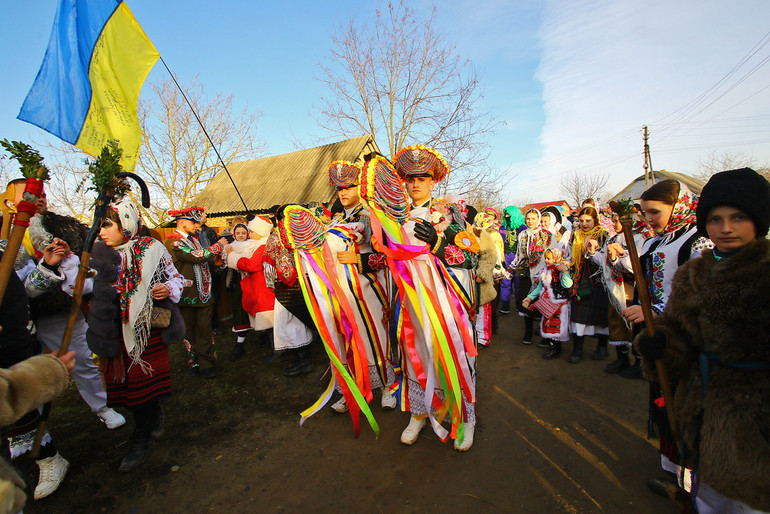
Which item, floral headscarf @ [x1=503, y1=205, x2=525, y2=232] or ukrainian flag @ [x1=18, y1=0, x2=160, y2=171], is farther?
floral headscarf @ [x1=503, y1=205, x2=525, y2=232]

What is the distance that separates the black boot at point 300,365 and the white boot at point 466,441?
2.40 meters

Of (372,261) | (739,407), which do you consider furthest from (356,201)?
(739,407)

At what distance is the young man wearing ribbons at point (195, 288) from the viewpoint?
14.2 ft

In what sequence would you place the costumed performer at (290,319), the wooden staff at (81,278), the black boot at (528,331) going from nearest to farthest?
1. the wooden staff at (81,278)
2. the costumed performer at (290,319)
3. the black boot at (528,331)

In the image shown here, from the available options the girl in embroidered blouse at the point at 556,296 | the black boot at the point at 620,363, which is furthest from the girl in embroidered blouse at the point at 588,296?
the black boot at the point at 620,363

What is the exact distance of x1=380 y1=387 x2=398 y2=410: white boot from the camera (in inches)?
138

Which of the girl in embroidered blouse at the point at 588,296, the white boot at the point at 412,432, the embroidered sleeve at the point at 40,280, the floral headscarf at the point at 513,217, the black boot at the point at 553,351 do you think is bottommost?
the black boot at the point at 553,351

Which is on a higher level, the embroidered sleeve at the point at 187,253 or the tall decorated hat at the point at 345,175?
the tall decorated hat at the point at 345,175

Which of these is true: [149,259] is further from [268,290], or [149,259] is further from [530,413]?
[530,413]

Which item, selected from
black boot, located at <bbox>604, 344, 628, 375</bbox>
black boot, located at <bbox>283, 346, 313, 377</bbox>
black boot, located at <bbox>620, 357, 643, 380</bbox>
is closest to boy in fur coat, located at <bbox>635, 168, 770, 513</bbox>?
black boot, located at <bbox>620, 357, 643, 380</bbox>

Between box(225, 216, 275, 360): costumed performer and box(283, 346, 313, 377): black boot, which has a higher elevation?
box(225, 216, 275, 360): costumed performer

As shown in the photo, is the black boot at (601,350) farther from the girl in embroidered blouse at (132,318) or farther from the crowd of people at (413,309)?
the girl in embroidered blouse at (132,318)

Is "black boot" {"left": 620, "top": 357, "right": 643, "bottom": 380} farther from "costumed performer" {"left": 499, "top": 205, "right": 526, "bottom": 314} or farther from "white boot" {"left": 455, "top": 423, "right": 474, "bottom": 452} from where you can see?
"costumed performer" {"left": 499, "top": 205, "right": 526, "bottom": 314}

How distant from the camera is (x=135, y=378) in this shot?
2.78 m
